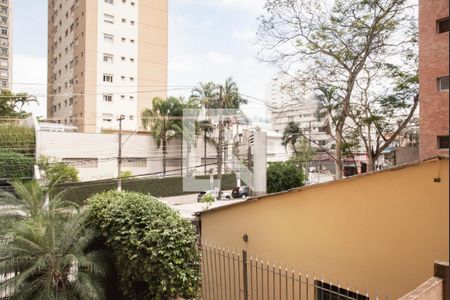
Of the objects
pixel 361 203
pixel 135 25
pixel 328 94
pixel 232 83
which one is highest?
pixel 135 25

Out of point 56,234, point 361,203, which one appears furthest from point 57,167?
point 361,203

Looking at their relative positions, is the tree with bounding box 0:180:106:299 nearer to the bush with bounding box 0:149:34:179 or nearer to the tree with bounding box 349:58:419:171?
the tree with bounding box 349:58:419:171

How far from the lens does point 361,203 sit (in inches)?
201

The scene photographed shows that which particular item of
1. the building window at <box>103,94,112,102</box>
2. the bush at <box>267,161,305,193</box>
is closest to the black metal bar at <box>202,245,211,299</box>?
the bush at <box>267,161,305,193</box>

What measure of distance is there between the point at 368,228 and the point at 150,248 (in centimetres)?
319

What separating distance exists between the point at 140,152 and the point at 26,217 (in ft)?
91.1

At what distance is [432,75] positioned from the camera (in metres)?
16.6

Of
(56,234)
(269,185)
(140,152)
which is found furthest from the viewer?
(140,152)

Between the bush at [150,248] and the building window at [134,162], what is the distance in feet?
92.1

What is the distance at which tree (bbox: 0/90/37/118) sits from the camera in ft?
130

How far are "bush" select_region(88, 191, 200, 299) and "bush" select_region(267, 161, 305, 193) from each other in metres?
19.6

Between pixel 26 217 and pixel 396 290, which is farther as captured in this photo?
pixel 26 217

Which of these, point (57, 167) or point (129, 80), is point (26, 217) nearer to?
point (57, 167)

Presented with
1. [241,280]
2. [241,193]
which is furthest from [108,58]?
[241,280]
